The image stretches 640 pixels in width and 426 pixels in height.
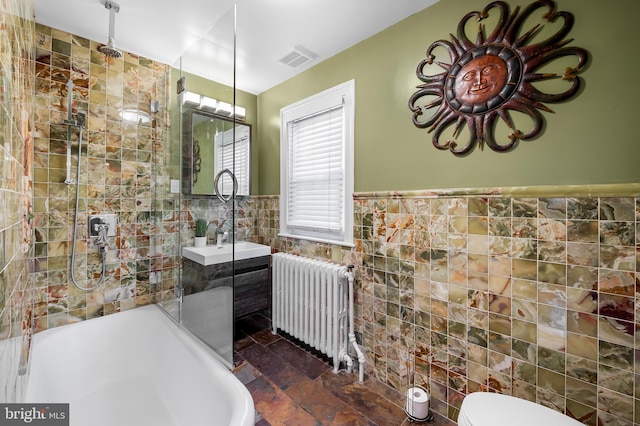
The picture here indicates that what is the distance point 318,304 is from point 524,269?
4.36ft

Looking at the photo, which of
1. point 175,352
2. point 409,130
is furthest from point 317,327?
point 409,130

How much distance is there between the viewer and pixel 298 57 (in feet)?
6.97

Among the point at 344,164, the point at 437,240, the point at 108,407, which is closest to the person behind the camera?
the point at 437,240

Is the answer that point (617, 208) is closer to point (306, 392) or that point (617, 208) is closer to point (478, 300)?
point (478, 300)

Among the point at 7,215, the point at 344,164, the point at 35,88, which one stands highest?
the point at 35,88

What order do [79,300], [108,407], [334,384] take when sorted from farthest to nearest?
1. [79,300]
2. [334,384]
3. [108,407]

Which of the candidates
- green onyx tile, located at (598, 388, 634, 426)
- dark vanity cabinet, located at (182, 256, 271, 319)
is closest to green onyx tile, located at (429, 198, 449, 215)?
green onyx tile, located at (598, 388, 634, 426)

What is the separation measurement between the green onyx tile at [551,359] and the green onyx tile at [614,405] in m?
0.13

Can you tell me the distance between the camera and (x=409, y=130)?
166 centimetres

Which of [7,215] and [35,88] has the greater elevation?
[35,88]

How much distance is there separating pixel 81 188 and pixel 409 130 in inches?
94.3

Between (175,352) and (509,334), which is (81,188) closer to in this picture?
(175,352)

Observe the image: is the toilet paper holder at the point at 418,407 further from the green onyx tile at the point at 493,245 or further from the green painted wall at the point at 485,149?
the green painted wall at the point at 485,149

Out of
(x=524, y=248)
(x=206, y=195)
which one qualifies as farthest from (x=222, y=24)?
(x=524, y=248)
